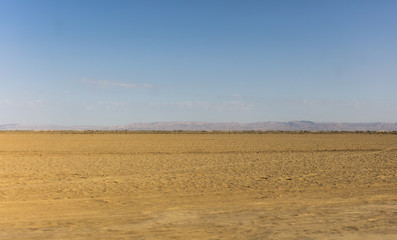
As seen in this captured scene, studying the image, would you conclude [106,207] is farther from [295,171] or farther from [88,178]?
[295,171]

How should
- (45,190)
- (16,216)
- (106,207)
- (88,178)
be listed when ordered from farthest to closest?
(88,178), (45,190), (106,207), (16,216)

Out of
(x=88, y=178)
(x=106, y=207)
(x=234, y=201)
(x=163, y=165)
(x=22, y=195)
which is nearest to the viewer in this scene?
(x=106, y=207)

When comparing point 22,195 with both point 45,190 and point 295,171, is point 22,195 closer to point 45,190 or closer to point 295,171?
point 45,190

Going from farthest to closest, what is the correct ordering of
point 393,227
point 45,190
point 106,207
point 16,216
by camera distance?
1. point 45,190
2. point 106,207
3. point 16,216
4. point 393,227

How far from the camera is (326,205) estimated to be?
37.5 feet

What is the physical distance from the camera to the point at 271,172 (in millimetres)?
19156

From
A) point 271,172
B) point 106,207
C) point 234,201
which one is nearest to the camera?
point 106,207

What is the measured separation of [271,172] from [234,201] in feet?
24.3

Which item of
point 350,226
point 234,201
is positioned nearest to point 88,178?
point 234,201

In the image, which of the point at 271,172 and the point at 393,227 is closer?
the point at 393,227

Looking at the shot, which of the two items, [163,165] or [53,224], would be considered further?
[163,165]

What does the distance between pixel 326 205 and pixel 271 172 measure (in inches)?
305

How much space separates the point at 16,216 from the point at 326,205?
7.95m

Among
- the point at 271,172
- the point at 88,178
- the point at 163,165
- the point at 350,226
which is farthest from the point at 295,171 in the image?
the point at 350,226
